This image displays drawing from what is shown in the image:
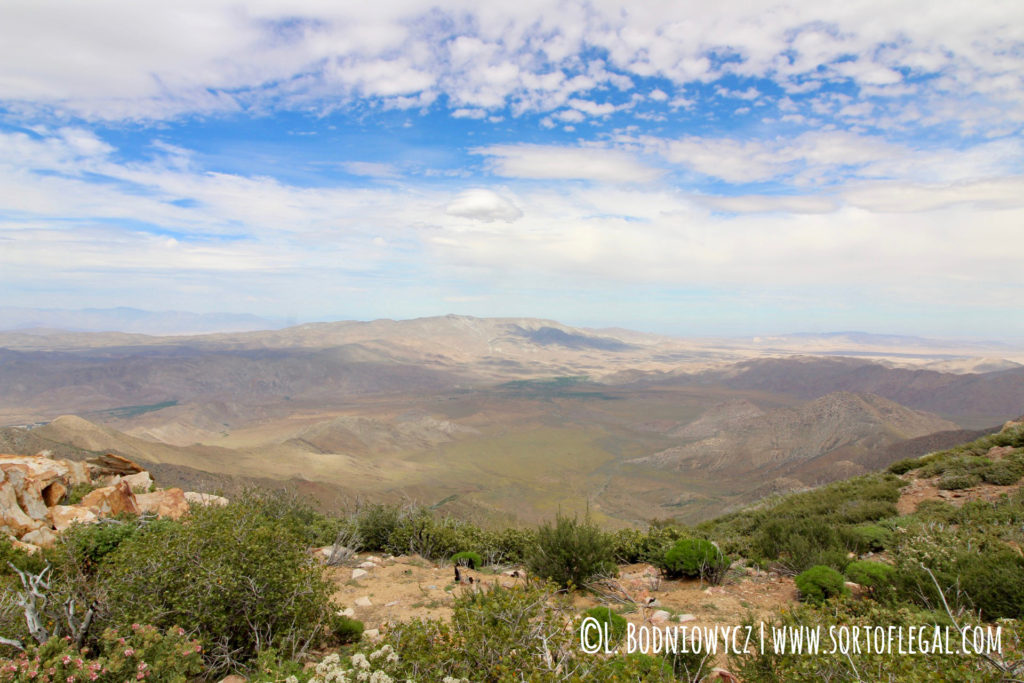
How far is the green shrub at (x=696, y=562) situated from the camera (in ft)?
28.1

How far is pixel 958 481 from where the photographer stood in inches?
452

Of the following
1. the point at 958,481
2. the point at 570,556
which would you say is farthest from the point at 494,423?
the point at 570,556

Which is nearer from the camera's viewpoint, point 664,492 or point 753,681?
point 753,681

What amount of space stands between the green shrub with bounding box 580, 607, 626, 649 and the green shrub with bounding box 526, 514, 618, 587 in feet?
6.80

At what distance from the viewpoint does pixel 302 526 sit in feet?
35.8

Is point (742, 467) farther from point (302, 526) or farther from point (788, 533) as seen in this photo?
point (302, 526)

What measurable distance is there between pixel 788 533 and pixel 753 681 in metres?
6.69

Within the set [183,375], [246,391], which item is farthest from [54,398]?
[246,391]

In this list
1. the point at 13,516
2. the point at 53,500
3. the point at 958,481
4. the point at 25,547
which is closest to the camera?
the point at 25,547

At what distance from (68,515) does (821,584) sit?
11.9m

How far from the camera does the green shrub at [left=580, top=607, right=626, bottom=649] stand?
4.91m

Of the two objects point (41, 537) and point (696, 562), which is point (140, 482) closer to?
point (41, 537)

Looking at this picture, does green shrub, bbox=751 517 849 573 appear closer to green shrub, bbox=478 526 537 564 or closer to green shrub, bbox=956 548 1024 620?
Result: green shrub, bbox=956 548 1024 620

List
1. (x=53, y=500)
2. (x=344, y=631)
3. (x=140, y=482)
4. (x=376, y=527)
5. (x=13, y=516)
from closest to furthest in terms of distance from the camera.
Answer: (x=344, y=631)
(x=13, y=516)
(x=53, y=500)
(x=140, y=482)
(x=376, y=527)
